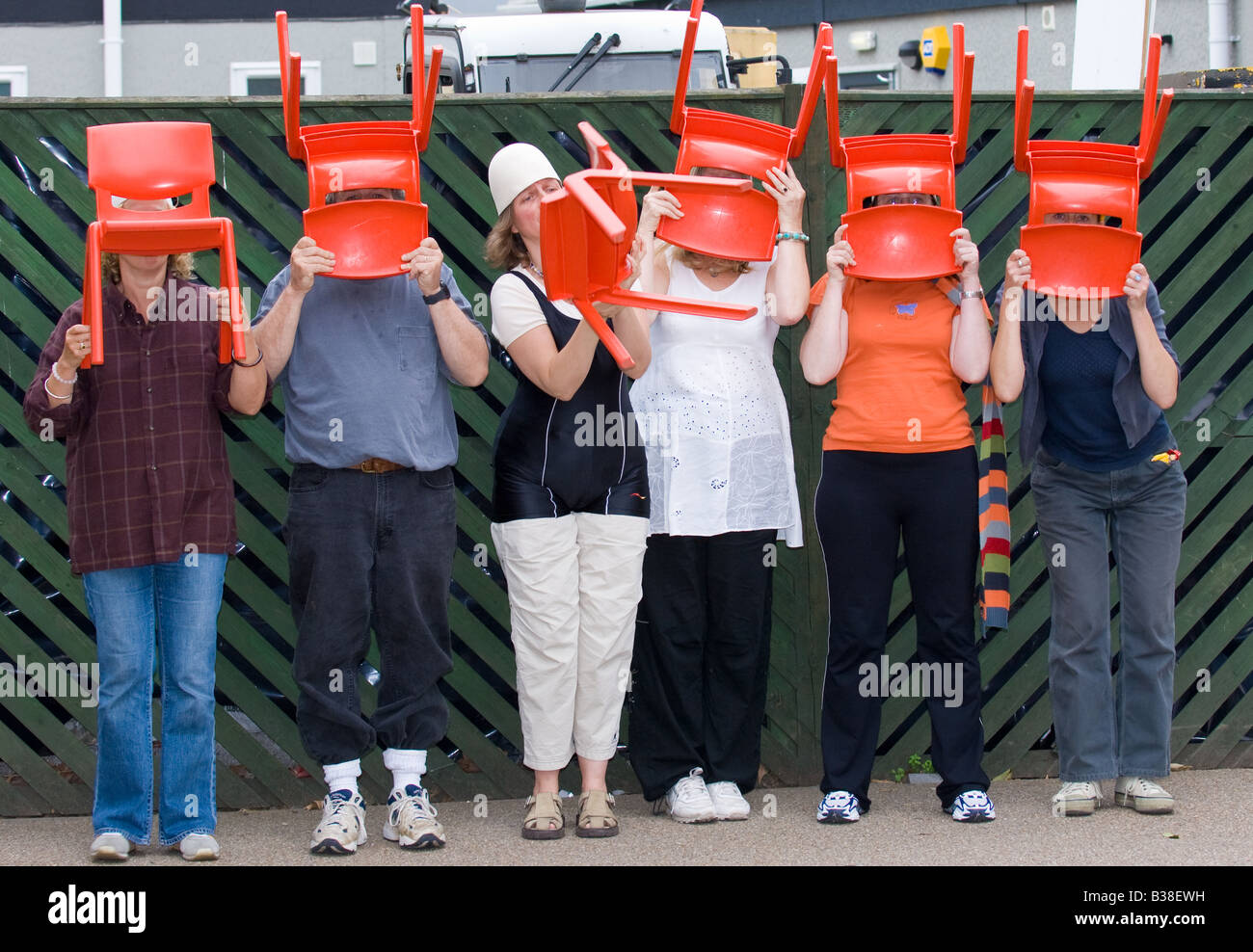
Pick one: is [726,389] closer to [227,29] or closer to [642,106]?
[642,106]

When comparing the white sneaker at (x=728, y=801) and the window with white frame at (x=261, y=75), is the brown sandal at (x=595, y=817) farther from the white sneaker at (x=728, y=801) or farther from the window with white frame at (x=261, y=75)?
the window with white frame at (x=261, y=75)

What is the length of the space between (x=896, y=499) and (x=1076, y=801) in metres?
1.05

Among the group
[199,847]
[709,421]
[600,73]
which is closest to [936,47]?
[600,73]

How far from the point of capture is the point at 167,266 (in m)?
4.00

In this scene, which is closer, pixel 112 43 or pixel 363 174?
pixel 363 174

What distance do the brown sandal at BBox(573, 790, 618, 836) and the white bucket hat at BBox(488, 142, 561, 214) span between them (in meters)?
1.69

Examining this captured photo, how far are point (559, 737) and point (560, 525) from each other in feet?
2.00

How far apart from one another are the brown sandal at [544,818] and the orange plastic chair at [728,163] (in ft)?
5.29

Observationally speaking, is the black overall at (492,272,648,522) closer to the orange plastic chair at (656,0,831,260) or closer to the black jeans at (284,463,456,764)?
the black jeans at (284,463,456,764)

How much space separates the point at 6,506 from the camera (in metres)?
4.46

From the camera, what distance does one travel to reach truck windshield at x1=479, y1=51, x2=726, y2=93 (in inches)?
289

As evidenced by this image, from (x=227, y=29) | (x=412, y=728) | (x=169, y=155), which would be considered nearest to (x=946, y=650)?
(x=412, y=728)

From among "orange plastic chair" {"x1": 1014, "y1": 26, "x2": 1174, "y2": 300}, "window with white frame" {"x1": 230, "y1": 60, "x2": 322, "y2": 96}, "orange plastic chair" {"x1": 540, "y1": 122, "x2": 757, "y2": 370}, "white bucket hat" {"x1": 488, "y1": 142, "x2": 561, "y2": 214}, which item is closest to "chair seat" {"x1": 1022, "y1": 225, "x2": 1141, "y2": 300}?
"orange plastic chair" {"x1": 1014, "y1": 26, "x2": 1174, "y2": 300}

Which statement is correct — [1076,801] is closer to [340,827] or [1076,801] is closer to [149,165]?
[340,827]
